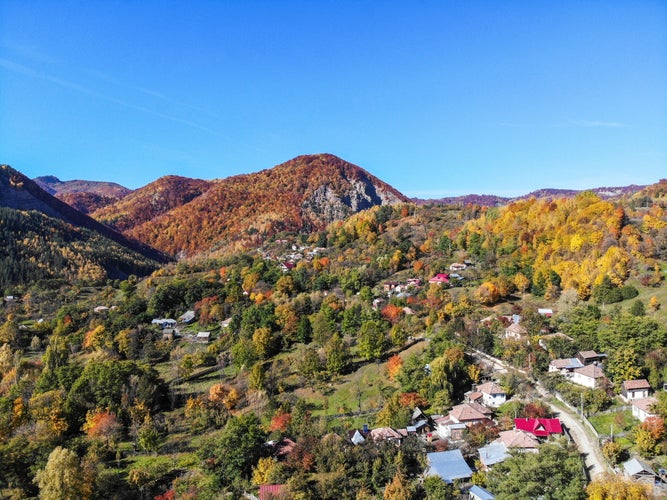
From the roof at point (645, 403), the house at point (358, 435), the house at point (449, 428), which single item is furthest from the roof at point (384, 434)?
the roof at point (645, 403)

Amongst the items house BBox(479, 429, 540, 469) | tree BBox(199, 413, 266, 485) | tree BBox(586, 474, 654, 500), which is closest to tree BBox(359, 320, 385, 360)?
tree BBox(199, 413, 266, 485)

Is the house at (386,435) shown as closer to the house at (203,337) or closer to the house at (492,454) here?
the house at (492,454)

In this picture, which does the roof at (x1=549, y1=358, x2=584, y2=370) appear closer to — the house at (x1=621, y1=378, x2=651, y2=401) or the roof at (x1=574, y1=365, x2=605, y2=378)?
the roof at (x1=574, y1=365, x2=605, y2=378)

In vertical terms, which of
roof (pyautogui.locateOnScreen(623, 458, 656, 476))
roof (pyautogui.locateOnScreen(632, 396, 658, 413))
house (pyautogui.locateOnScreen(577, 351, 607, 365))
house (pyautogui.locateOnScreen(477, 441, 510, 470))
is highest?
house (pyautogui.locateOnScreen(577, 351, 607, 365))

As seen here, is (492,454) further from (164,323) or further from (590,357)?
(164,323)

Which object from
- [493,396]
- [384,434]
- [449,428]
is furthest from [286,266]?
[449,428]

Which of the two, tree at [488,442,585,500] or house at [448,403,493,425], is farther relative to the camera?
house at [448,403,493,425]

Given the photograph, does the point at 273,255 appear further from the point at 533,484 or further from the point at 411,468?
the point at 533,484
